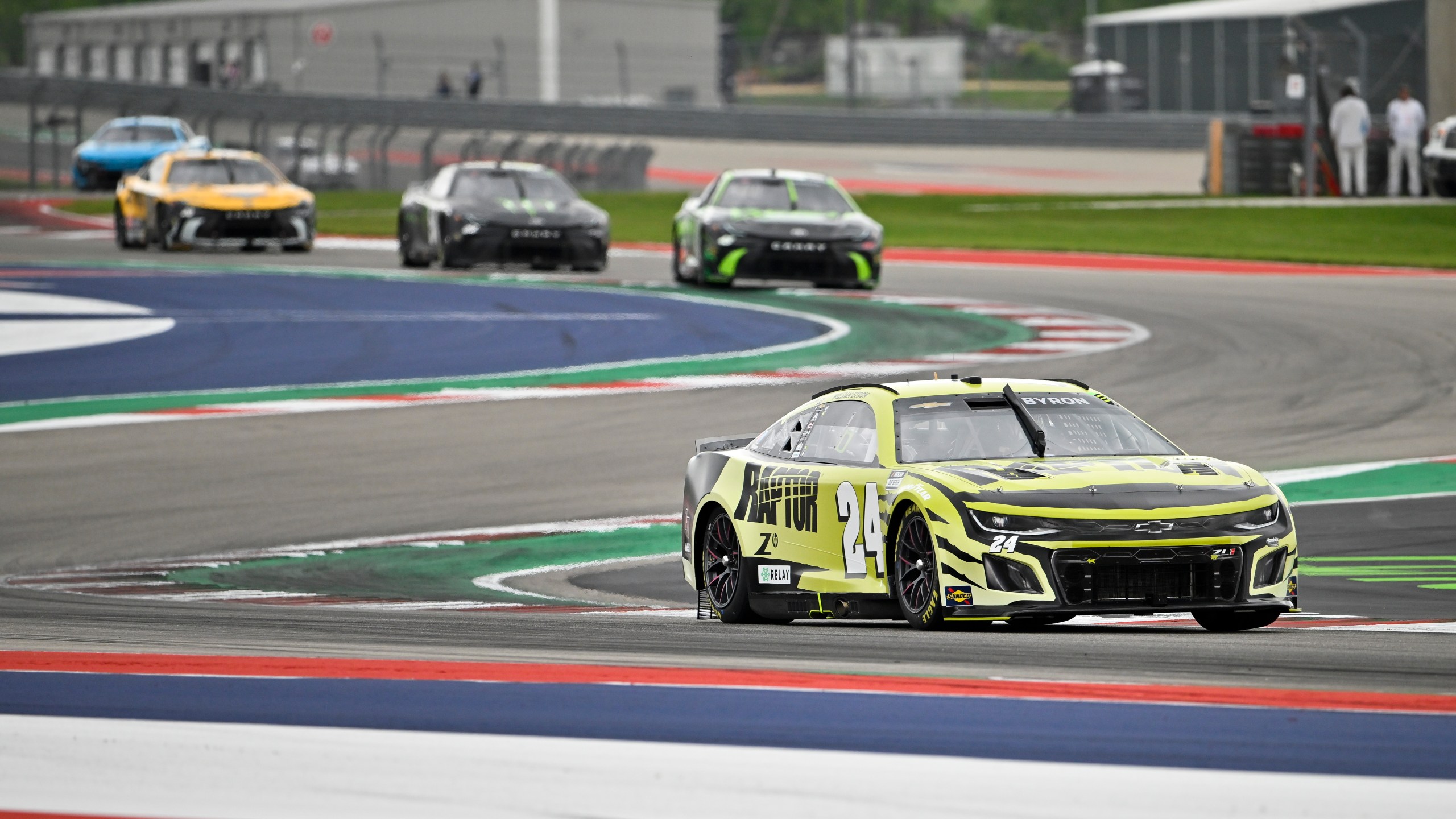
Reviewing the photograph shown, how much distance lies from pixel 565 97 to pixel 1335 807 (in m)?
58.7

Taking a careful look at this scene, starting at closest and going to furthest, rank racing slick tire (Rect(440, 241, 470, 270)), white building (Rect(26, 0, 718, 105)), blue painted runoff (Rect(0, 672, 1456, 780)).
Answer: blue painted runoff (Rect(0, 672, 1456, 780)), racing slick tire (Rect(440, 241, 470, 270)), white building (Rect(26, 0, 718, 105))

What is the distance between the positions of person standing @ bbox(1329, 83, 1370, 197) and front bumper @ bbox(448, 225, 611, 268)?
1529cm

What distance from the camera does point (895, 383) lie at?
30.0ft

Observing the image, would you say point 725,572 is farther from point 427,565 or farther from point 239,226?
point 239,226

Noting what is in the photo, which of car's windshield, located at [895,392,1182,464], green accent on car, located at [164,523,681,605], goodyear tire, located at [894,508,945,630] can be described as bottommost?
green accent on car, located at [164,523,681,605]

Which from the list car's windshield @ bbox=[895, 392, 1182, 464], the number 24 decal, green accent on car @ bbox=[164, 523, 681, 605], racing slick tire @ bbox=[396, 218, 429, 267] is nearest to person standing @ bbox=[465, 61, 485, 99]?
racing slick tire @ bbox=[396, 218, 429, 267]

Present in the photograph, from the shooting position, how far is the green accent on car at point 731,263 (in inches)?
963

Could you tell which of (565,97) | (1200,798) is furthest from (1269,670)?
(565,97)

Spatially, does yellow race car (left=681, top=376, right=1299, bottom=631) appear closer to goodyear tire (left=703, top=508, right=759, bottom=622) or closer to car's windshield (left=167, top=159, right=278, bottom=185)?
goodyear tire (left=703, top=508, right=759, bottom=622)

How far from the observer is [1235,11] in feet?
203

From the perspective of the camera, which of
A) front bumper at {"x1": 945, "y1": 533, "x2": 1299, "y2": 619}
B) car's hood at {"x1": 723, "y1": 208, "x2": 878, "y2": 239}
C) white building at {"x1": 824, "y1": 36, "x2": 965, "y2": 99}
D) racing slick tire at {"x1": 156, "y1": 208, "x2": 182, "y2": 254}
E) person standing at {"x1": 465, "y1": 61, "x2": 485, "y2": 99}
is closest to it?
front bumper at {"x1": 945, "y1": 533, "x2": 1299, "y2": 619}

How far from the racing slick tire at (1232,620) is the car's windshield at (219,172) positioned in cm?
2348

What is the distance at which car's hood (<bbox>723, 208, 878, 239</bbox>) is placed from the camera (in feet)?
79.2

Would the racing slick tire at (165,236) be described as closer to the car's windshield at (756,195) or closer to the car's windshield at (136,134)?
the car's windshield at (756,195)
